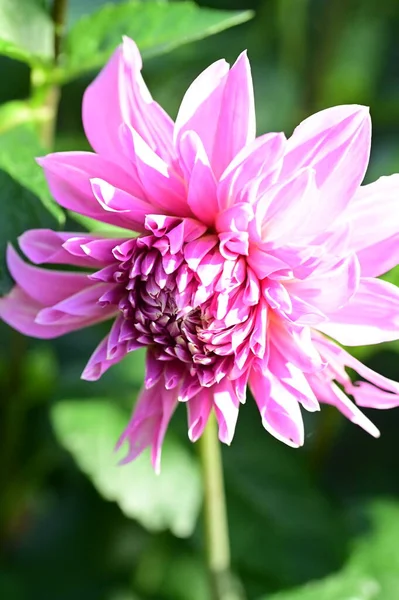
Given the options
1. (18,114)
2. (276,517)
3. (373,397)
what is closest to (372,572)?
(276,517)

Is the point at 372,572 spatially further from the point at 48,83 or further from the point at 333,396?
the point at 48,83

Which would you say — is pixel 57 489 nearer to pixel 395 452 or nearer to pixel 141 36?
pixel 395 452

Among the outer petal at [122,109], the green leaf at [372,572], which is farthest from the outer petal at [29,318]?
the green leaf at [372,572]

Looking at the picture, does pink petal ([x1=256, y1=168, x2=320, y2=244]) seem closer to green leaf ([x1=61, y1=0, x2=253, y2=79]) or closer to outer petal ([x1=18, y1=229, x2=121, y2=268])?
outer petal ([x1=18, y1=229, x2=121, y2=268])

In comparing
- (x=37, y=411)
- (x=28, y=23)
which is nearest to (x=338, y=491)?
(x=37, y=411)

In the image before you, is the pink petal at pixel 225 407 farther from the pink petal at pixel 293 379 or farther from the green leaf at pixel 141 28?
the green leaf at pixel 141 28

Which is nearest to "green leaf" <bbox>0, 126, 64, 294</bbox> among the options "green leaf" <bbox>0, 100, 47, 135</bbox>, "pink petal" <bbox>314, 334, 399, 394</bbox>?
"green leaf" <bbox>0, 100, 47, 135</bbox>
